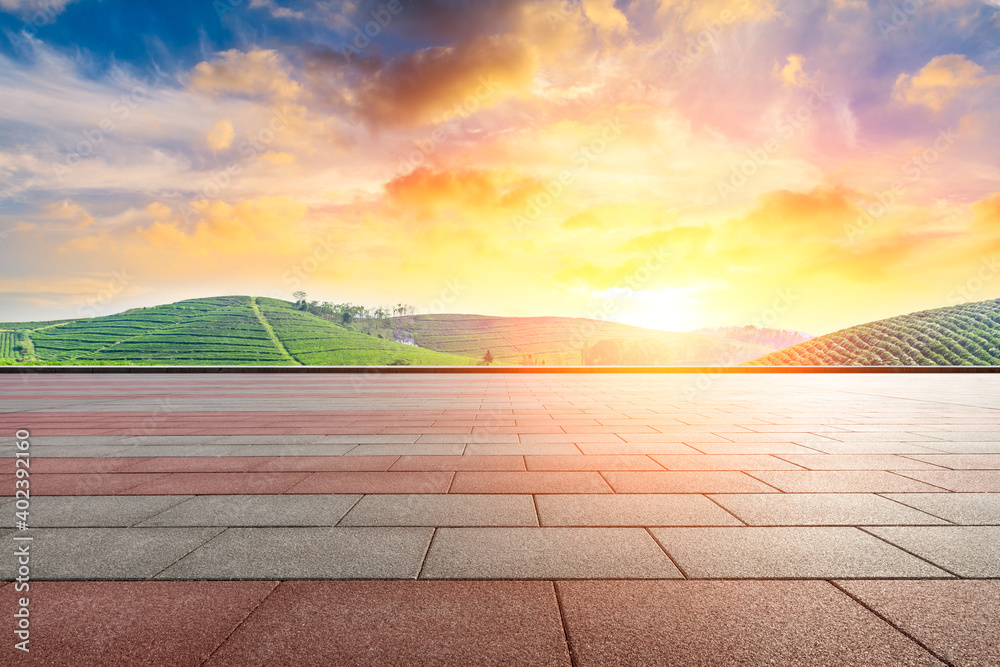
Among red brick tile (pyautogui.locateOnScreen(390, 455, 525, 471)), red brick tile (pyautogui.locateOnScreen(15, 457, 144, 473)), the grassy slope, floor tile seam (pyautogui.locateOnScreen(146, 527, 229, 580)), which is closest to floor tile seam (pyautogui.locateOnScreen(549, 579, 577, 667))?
floor tile seam (pyautogui.locateOnScreen(146, 527, 229, 580))

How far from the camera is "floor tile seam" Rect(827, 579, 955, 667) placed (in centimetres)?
215

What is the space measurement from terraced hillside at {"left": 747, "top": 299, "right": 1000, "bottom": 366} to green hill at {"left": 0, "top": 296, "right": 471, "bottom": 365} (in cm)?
5803

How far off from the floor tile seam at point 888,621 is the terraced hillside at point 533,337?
396 ft

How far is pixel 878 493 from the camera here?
440cm

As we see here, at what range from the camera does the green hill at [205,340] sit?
300 ft

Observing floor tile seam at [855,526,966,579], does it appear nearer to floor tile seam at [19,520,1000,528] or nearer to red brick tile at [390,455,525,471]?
floor tile seam at [19,520,1000,528]

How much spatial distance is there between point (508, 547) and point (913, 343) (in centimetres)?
7801

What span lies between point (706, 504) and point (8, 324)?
551 ft

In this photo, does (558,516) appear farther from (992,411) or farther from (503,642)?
(992,411)

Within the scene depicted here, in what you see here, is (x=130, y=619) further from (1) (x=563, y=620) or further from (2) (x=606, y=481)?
(2) (x=606, y=481)

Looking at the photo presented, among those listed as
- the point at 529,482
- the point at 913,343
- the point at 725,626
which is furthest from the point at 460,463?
the point at 913,343

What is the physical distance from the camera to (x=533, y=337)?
477 ft

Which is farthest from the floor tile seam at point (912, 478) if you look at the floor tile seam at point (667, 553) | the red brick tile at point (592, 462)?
the floor tile seam at point (667, 553)

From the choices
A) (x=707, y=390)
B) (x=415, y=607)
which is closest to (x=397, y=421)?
(x=415, y=607)
